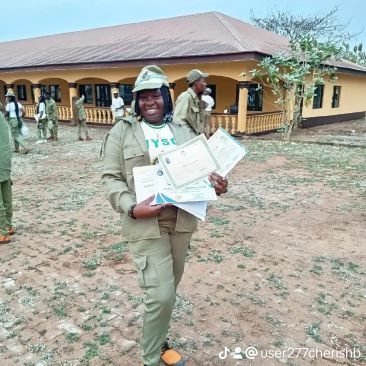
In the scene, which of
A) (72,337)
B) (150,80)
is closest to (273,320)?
(72,337)

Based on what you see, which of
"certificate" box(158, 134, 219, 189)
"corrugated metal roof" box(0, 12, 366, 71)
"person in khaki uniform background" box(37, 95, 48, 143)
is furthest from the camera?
"corrugated metal roof" box(0, 12, 366, 71)

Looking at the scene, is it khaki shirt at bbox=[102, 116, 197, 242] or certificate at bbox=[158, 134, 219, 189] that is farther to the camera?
khaki shirt at bbox=[102, 116, 197, 242]

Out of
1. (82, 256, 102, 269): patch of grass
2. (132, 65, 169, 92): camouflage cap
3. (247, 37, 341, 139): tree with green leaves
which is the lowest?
(82, 256, 102, 269): patch of grass

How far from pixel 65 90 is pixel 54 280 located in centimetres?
1944

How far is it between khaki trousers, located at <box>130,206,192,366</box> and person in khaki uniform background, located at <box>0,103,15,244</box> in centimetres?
291

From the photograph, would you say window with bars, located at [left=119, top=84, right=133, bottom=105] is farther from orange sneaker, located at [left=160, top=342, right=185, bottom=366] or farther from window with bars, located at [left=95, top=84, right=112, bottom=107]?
orange sneaker, located at [left=160, top=342, right=185, bottom=366]

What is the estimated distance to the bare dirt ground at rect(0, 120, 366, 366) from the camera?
8.57 feet

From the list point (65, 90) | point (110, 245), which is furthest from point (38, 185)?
point (65, 90)

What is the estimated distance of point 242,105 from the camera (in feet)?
43.5

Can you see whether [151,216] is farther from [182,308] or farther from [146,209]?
[182,308]

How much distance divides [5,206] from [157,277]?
326 cm

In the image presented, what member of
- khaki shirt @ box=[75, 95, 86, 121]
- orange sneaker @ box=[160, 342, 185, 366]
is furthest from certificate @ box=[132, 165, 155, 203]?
khaki shirt @ box=[75, 95, 86, 121]

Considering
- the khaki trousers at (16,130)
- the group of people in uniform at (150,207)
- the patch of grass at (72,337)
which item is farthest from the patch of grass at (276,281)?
the khaki trousers at (16,130)

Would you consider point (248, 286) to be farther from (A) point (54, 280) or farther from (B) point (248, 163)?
(B) point (248, 163)
